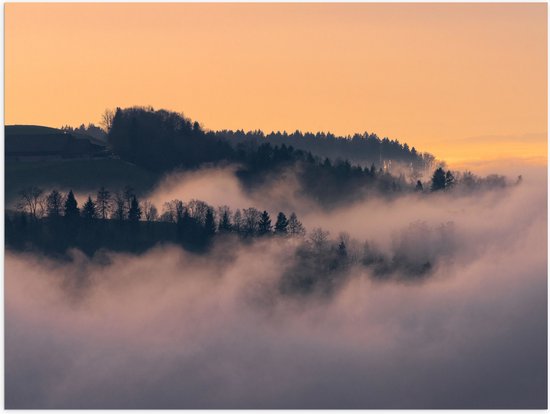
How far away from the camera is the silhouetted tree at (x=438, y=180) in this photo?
123m

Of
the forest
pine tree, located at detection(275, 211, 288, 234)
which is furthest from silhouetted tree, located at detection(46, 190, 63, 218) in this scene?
pine tree, located at detection(275, 211, 288, 234)

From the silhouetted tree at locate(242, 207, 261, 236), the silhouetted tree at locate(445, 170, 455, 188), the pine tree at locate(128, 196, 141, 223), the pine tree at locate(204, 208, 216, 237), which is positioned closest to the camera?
the pine tree at locate(128, 196, 141, 223)

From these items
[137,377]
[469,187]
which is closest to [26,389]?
[137,377]

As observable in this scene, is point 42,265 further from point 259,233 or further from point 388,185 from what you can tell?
point 388,185

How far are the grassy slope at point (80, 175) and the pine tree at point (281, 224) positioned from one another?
38.1ft

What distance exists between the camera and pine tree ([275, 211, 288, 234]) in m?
116

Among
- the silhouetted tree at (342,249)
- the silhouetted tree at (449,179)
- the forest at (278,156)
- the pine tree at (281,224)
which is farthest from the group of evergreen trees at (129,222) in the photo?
the silhouetted tree at (449,179)

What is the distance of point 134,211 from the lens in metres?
117

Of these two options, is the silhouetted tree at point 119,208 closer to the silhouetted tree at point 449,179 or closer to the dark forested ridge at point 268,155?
the dark forested ridge at point 268,155

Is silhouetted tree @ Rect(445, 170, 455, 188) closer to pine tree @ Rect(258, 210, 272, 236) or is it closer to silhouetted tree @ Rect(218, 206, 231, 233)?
pine tree @ Rect(258, 210, 272, 236)

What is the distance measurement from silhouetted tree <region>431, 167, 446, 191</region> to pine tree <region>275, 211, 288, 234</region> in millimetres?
14584

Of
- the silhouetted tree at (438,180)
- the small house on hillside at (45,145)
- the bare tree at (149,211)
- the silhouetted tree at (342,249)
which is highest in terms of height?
the small house on hillside at (45,145)

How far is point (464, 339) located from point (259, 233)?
1979cm

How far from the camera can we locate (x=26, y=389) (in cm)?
10244
